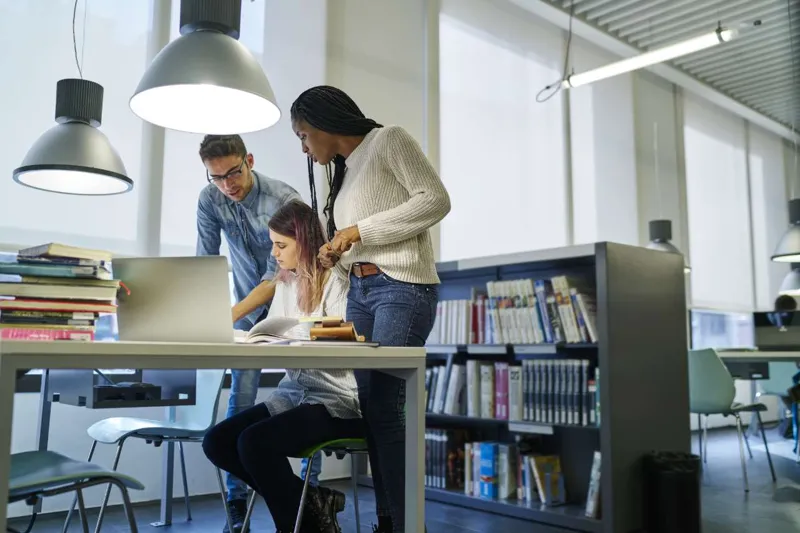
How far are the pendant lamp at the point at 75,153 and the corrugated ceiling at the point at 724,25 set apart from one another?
4.36m

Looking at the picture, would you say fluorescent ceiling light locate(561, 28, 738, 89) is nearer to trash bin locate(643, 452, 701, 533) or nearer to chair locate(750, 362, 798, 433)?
chair locate(750, 362, 798, 433)

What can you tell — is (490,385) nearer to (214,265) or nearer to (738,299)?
(214,265)

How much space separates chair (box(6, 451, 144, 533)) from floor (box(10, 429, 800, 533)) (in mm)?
1746

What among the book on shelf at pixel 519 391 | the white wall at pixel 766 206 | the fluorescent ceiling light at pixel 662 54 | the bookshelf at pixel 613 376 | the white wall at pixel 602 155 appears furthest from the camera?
the white wall at pixel 766 206

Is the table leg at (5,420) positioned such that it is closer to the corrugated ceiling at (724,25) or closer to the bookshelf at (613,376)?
the bookshelf at (613,376)

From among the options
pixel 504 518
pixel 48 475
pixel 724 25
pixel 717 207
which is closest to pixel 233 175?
pixel 48 475

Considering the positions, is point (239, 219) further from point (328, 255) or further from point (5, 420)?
point (5, 420)

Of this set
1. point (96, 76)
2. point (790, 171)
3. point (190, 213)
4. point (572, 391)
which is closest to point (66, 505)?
point (190, 213)

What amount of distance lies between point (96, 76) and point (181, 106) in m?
1.75

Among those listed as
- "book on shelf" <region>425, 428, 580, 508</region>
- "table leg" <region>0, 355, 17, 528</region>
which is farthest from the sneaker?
"table leg" <region>0, 355, 17, 528</region>

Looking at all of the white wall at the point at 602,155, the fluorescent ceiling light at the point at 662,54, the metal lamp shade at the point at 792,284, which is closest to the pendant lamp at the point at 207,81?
the fluorescent ceiling light at the point at 662,54

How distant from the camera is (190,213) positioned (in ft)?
13.0


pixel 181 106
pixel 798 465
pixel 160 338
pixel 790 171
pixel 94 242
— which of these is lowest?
pixel 798 465

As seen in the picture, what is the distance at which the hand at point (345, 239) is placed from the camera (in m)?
1.81
